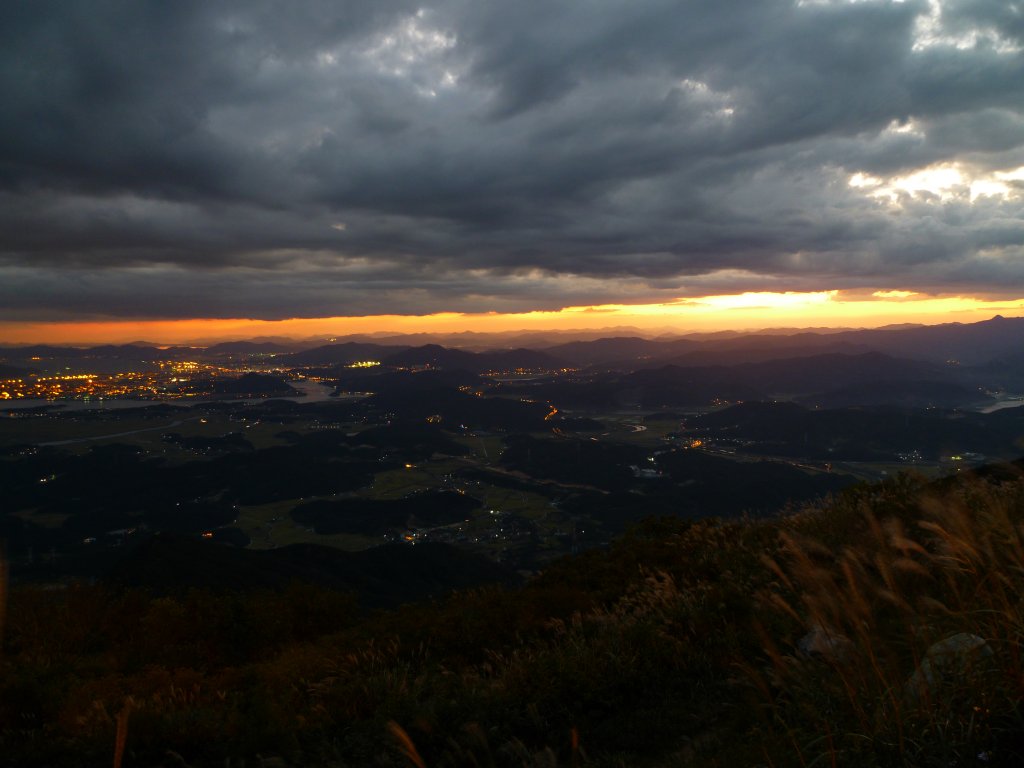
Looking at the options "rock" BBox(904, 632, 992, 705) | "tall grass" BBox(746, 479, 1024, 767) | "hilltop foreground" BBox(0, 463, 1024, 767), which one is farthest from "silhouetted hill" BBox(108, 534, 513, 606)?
"rock" BBox(904, 632, 992, 705)

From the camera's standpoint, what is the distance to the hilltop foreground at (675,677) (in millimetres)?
4121

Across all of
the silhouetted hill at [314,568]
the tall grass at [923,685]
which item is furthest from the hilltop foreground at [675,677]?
the silhouetted hill at [314,568]

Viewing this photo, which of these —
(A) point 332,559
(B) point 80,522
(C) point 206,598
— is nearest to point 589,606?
(C) point 206,598

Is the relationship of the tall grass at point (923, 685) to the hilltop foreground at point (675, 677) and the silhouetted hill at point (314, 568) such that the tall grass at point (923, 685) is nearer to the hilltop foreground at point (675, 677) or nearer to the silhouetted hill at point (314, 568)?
the hilltop foreground at point (675, 677)

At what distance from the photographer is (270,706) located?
7273 mm

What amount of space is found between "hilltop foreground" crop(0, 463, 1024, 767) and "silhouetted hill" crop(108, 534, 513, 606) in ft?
149

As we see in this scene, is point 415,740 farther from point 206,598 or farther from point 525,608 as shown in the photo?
point 206,598

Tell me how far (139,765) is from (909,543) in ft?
28.8

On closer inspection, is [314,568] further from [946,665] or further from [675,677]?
[946,665]

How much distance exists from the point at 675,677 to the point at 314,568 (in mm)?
85434

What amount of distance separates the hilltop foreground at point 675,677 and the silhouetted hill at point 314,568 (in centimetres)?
4542

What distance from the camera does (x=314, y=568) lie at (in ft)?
273

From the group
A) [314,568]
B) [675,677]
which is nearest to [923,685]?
[675,677]

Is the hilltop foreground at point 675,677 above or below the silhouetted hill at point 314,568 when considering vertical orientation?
above
